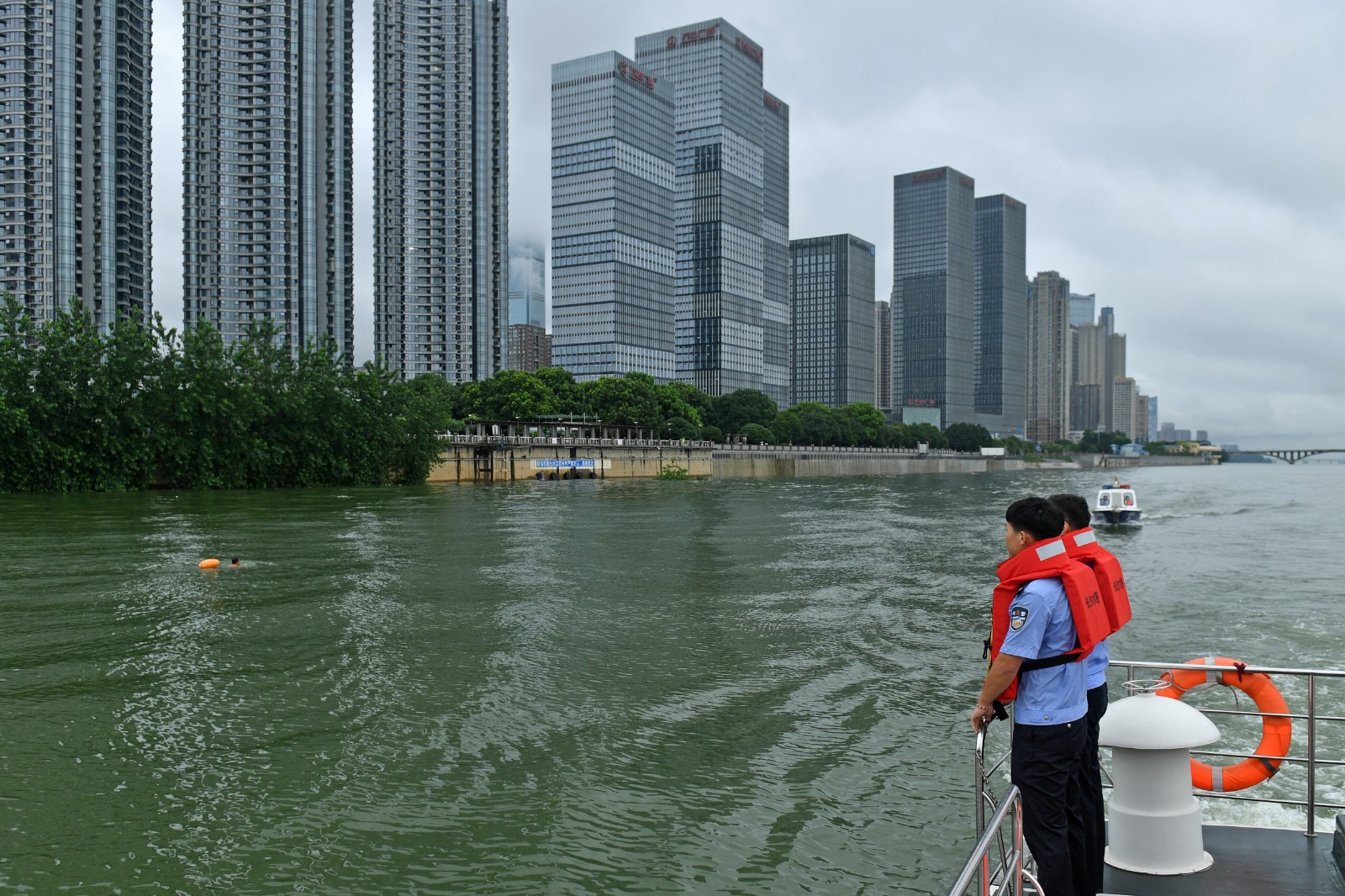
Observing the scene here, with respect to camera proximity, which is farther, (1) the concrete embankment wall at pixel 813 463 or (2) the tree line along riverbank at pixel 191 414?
(1) the concrete embankment wall at pixel 813 463

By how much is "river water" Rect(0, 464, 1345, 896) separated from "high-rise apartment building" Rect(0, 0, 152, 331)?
93458mm

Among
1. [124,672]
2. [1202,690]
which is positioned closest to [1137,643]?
[1202,690]

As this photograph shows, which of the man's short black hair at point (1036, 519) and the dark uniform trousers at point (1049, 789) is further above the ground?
the man's short black hair at point (1036, 519)

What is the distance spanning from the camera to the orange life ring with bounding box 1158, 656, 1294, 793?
24.1ft

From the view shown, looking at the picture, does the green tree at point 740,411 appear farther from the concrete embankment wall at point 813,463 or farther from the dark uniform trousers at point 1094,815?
the dark uniform trousers at point 1094,815

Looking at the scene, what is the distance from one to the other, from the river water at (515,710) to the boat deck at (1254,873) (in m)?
2.17

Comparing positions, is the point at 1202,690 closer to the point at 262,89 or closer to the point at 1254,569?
the point at 1254,569

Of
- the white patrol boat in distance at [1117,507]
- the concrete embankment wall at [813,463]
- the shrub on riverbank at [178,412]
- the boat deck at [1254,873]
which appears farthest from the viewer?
the concrete embankment wall at [813,463]

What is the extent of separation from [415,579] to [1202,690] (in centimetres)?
Answer: 1871

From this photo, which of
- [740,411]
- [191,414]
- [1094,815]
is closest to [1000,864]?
[1094,815]

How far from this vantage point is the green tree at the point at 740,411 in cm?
17888

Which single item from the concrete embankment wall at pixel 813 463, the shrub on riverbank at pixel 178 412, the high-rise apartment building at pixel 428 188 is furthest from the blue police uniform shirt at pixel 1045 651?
the high-rise apartment building at pixel 428 188

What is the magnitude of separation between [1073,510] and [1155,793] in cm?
211

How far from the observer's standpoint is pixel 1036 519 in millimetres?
6008
